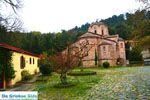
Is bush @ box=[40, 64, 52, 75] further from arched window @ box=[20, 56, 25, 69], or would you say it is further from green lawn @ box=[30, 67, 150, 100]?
green lawn @ box=[30, 67, 150, 100]

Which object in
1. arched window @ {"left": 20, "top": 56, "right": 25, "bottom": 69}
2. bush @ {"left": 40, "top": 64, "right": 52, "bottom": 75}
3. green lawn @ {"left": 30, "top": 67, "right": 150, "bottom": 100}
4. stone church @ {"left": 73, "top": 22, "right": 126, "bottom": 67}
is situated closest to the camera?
green lawn @ {"left": 30, "top": 67, "right": 150, "bottom": 100}

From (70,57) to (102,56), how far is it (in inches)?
1578

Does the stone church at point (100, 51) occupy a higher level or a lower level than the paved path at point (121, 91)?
higher

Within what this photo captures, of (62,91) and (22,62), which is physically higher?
(22,62)

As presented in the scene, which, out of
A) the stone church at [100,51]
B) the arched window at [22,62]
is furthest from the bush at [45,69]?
the stone church at [100,51]

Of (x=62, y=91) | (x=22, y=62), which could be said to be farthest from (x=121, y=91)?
(x=22, y=62)

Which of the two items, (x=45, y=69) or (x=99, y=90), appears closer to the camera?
(x=99, y=90)

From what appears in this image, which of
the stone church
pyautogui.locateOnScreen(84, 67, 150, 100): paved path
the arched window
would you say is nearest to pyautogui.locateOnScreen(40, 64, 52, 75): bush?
the arched window

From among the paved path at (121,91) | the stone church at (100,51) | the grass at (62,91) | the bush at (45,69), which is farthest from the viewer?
Answer: the stone church at (100,51)

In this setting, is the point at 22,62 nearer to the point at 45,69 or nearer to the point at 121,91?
→ the point at 45,69

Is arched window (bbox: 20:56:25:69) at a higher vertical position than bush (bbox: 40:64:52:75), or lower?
higher

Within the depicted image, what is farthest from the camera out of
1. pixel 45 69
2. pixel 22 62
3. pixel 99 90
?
pixel 45 69

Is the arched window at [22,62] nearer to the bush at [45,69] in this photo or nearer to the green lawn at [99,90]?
the bush at [45,69]

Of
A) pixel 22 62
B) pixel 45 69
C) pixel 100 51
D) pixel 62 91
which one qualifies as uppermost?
pixel 100 51
